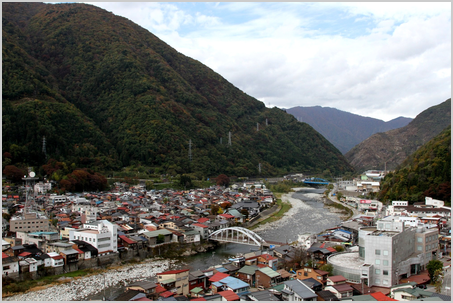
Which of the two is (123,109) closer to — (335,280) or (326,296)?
(335,280)

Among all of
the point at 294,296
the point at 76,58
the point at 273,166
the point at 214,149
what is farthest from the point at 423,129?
the point at 294,296

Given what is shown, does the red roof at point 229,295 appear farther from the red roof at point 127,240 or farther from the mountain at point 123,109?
the mountain at point 123,109

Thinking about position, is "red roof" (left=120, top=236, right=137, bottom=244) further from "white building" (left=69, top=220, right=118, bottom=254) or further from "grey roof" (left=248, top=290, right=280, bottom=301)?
"grey roof" (left=248, top=290, right=280, bottom=301)

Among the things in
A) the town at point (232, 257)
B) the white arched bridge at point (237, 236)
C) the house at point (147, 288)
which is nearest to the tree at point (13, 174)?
the town at point (232, 257)

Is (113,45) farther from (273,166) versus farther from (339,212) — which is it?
(339,212)

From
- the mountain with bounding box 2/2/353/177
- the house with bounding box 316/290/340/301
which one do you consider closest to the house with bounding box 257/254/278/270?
the house with bounding box 316/290/340/301
